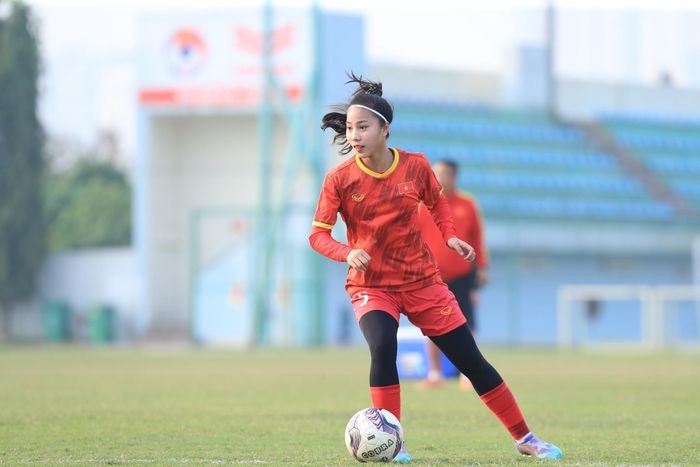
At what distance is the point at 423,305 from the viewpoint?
25.4 ft

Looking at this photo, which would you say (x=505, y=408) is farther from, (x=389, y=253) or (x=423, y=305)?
(x=389, y=253)

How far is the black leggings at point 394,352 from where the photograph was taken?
753 centimetres

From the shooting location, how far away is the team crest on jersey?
304 inches

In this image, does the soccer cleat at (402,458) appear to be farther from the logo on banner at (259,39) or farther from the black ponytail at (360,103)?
the logo on banner at (259,39)

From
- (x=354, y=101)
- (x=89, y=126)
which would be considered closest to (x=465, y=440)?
(x=354, y=101)

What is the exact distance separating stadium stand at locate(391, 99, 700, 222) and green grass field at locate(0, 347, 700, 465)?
19541 millimetres

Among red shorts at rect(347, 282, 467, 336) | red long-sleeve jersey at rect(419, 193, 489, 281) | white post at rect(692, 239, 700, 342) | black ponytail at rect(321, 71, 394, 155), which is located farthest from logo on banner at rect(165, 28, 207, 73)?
red shorts at rect(347, 282, 467, 336)

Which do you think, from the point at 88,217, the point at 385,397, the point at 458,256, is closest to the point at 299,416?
the point at 385,397

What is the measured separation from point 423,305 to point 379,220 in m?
0.53

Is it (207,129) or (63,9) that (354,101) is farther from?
(63,9)

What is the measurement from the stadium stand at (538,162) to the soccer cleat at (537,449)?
1194 inches

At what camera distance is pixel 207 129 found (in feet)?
142

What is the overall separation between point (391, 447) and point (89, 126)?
69492 mm

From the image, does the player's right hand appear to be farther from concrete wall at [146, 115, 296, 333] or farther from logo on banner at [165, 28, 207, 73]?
concrete wall at [146, 115, 296, 333]
